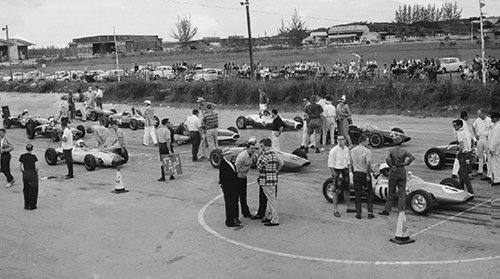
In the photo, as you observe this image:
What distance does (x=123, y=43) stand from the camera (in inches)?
3967

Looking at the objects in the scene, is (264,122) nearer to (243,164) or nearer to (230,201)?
(243,164)

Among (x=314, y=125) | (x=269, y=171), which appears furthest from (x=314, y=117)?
(x=269, y=171)

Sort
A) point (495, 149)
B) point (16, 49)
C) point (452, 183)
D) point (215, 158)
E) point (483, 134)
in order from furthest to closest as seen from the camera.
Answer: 1. point (16, 49)
2. point (215, 158)
3. point (483, 134)
4. point (495, 149)
5. point (452, 183)

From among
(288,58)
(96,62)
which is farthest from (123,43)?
(288,58)

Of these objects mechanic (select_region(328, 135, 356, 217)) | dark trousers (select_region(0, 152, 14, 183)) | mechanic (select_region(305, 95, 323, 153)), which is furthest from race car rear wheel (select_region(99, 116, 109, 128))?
mechanic (select_region(328, 135, 356, 217))

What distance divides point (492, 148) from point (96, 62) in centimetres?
7179

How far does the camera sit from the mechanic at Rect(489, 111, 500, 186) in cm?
1412

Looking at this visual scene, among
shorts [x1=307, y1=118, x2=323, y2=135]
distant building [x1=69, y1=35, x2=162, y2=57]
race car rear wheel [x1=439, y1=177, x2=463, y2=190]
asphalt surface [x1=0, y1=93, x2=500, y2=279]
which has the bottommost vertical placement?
asphalt surface [x1=0, y1=93, x2=500, y2=279]

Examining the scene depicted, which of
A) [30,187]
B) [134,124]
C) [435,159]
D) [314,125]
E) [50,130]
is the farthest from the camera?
[134,124]

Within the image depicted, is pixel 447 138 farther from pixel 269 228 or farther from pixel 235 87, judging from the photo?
pixel 235 87

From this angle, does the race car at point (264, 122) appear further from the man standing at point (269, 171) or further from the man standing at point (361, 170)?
the man standing at point (269, 171)

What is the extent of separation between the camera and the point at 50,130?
26766mm

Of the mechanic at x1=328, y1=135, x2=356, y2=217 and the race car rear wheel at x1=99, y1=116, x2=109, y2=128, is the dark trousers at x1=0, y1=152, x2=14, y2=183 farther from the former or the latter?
the race car rear wheel at x1=99, y1=116, x2=109, y2=128

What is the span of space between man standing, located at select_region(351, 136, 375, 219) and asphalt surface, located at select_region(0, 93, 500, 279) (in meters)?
0.36
